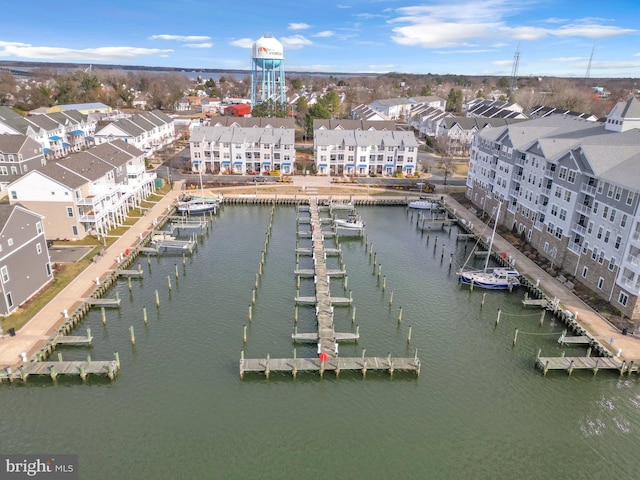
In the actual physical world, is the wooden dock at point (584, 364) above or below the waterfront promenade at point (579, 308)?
below

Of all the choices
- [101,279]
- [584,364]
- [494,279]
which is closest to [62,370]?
[101,279]

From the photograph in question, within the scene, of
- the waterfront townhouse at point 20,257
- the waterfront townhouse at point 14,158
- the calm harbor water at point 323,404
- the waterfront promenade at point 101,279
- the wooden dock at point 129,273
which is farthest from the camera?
the waterfront townhouse at point 14,158

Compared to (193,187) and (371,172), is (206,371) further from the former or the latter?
(371,172)

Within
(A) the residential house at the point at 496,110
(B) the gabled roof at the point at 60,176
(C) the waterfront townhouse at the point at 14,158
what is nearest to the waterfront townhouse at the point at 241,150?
(C) the waterfront townhouse at the point at 14,158

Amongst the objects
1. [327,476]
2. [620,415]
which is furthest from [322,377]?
[620,415]

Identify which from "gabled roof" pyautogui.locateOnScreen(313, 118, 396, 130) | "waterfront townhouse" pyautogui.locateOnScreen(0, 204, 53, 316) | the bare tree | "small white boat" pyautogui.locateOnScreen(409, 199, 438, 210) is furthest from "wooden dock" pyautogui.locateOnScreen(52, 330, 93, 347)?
the bare tree

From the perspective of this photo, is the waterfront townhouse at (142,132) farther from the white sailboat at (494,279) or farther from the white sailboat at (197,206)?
the white sailboat at (494,279)
